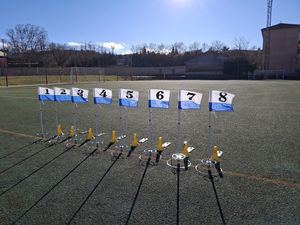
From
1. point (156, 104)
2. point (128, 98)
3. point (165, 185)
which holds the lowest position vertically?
point (165, 185)

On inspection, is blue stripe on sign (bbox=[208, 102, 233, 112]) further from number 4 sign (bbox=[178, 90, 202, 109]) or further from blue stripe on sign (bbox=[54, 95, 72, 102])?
blue stripe on sign (bbox=[54, 95, 72, 102])

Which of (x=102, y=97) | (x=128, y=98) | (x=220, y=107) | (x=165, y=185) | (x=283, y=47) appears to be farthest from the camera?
(x=283, y=47)

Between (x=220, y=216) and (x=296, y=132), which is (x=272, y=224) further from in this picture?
(x=296, y=132)

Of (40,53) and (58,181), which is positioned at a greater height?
(40,53)

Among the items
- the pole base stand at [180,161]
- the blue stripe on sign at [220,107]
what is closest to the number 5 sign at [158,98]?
the blue stripe on sign at [220,107]

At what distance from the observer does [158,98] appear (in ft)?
22.2

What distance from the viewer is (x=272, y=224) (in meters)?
3.89

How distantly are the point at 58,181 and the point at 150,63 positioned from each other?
90.8m

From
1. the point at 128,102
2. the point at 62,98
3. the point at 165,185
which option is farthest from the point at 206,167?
the point at 62,98

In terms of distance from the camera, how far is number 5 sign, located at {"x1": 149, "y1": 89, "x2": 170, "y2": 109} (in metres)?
6.70

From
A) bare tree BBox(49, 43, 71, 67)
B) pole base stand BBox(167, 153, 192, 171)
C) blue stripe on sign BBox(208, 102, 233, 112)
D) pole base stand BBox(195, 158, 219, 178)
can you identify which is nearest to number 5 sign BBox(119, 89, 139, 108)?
pole base stand BBox(167, 153, 192, 171)

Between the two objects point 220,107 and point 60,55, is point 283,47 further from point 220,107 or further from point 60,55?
point 220,107

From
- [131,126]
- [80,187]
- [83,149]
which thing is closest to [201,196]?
[80,187]

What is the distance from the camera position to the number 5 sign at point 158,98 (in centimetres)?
670
